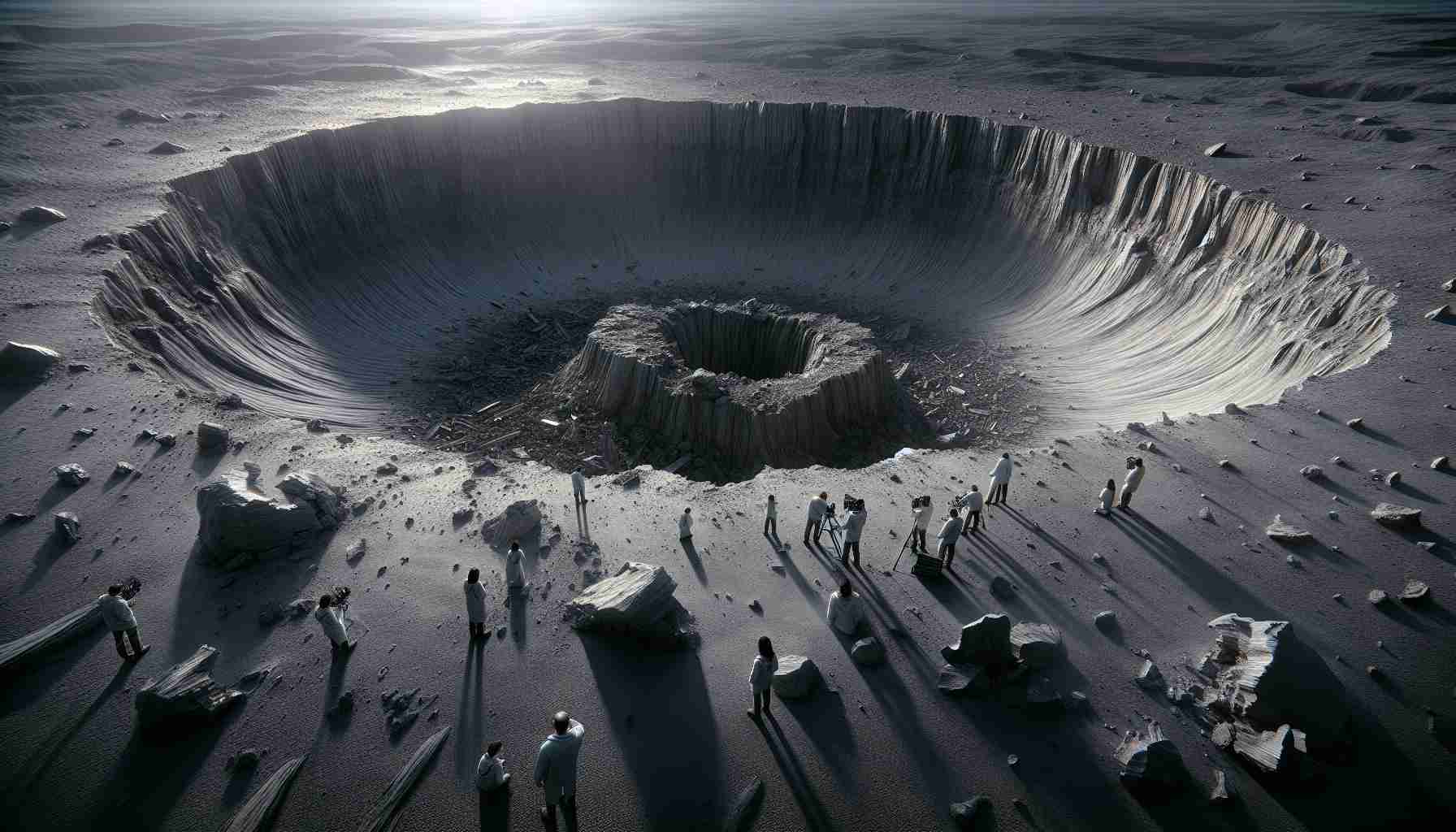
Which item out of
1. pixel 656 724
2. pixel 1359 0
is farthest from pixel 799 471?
pixel 1359 0

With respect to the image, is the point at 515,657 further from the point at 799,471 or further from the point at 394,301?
the point at 394,301

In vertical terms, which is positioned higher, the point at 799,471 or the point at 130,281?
the point at 130,281

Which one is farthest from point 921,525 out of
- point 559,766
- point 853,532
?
point 559,766

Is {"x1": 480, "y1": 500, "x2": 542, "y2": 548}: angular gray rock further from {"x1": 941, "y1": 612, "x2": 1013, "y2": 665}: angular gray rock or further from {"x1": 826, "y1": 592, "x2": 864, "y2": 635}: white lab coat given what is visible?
{"x1": 941, "y1": 612, "x2": 1013, "y2": 665}: angular gray rock

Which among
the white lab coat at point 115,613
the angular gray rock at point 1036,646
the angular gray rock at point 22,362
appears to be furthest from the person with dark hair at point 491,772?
the angular gray rock at point 22,362

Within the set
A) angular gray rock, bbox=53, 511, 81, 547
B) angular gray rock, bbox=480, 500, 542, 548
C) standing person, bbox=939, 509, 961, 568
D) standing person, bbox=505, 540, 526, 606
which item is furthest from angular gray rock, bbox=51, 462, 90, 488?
standing person, bbox=939, 509, 961, 568

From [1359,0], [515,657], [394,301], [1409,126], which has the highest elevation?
[1359,0]
